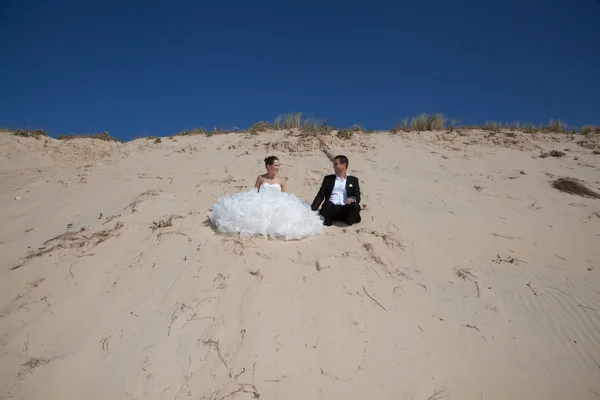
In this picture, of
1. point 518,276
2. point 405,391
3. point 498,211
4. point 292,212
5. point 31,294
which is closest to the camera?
point 405,391

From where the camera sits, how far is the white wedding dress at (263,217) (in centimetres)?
433

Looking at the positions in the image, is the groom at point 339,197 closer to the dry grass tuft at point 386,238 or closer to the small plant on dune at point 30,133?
the dry grass tuft at point 386,238

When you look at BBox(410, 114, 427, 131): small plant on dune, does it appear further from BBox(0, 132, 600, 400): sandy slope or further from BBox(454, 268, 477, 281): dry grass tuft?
BBox(454, 268, 477, 281): dry grass tuft

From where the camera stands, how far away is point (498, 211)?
5.92 m

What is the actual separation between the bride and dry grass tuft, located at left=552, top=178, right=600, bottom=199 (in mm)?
5901

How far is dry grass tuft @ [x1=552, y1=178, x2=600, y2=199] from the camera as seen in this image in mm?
6809

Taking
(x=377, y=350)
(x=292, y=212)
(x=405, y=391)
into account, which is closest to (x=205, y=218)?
(x=292, y=212)

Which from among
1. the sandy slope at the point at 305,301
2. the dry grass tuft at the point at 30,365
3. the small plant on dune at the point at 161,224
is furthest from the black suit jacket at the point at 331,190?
the dry grass tuft at the point at 30,365

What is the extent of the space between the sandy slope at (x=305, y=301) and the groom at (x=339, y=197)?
0.29 m

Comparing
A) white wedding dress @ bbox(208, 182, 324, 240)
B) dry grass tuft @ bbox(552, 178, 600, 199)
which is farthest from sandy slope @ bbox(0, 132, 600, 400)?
dry grass tuft @ bbox(552, 178, 600, 199)

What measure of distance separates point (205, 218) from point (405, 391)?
11.8ft

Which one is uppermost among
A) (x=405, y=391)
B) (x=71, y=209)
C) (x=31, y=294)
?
(x=71, y=209)

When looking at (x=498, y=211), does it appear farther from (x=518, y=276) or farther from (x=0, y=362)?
(x=0, y=362)

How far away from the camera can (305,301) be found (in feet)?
11.3
